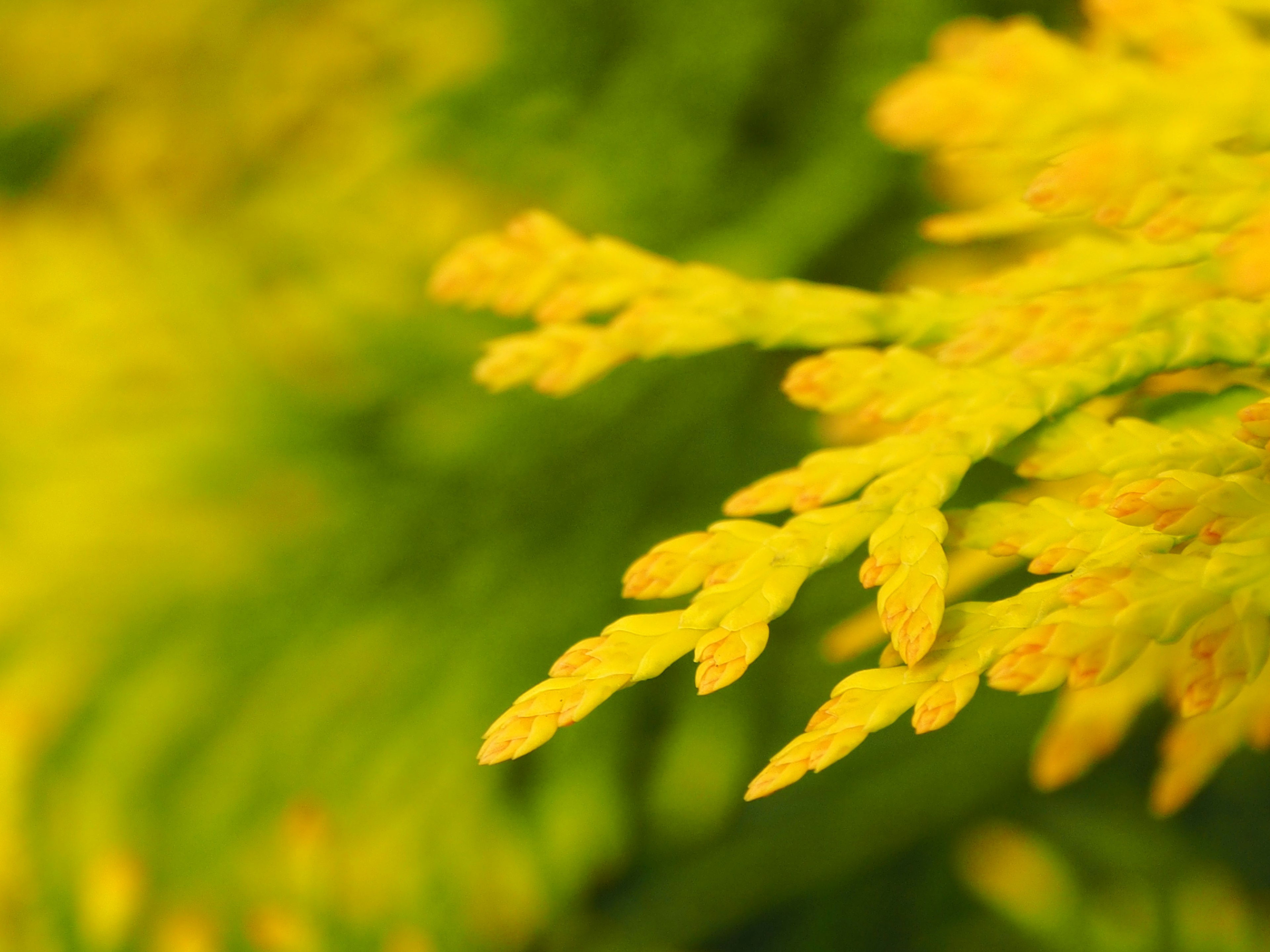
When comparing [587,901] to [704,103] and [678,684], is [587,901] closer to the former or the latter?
[678,684]

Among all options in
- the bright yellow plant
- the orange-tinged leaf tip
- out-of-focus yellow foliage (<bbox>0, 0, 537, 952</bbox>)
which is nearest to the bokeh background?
out-of-focus yellow foliage (<bbox>0, 0, 537, 952</bbox>)

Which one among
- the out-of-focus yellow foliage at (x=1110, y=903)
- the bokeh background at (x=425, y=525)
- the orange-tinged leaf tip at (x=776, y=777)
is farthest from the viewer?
the bokeh background at (x=425, y=525)

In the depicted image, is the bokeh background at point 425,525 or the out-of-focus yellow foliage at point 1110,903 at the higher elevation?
the bokeh background at point 425,525

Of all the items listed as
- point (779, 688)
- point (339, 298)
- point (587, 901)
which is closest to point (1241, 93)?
point (779, 688)

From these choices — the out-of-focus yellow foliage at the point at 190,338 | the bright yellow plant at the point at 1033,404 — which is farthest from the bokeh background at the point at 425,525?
the bright yellow plant at the point at 1033,404

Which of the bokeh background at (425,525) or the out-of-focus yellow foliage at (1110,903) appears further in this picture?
the bokeh background at (425,525)

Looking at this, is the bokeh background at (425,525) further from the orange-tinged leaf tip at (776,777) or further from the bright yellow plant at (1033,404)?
the orange-tinged leaf tip at (776,777)
